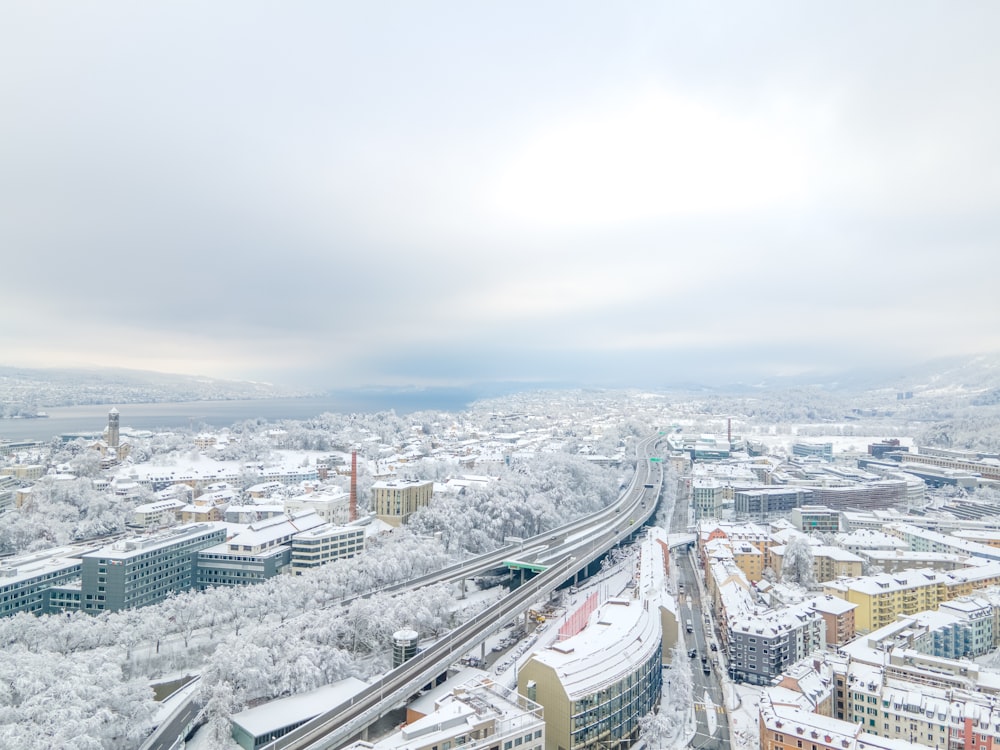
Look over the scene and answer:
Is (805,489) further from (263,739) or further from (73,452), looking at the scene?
(73,452)

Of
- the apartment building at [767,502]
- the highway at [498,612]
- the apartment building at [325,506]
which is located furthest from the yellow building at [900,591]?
the apartment building at [325,506]

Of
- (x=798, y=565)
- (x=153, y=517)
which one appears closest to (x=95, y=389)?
(x=153, y=517)

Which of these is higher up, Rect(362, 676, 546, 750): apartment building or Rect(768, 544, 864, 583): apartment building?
Rect(362, 676, 546, 750): apartment building

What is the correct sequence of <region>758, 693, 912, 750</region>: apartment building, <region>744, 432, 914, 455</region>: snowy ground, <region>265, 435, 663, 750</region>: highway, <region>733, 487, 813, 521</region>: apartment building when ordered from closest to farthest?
<region>758, 693, 912, 750</region>: apartment building → <region>265, 435, 663, 750</region>: highway → <region>733, 487, 813, 521</region>: apartment building → <region>744, 432, 914, 455</region>: snowy ground

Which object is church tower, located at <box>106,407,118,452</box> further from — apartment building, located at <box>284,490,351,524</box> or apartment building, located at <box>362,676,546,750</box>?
apartment building, located at <box>362,676,546,750</box>

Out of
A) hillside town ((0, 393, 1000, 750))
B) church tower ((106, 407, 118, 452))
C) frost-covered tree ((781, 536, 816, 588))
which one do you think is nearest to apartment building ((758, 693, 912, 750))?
hillside town ((0, 393, 1000, 750))

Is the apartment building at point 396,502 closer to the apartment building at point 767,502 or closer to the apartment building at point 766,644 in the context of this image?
the apartment building at point 766,644
